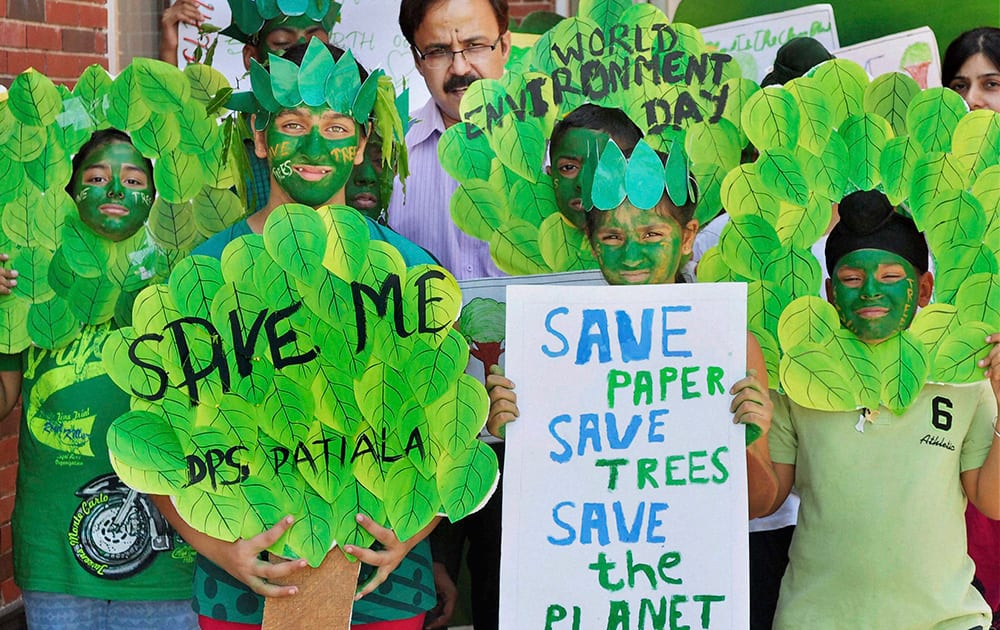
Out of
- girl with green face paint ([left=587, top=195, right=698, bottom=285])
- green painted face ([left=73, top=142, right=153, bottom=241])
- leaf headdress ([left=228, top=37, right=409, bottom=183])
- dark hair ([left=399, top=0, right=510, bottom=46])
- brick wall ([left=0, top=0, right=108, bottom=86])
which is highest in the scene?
brick wall ([left=0, top=0, right=108, bottom=86])

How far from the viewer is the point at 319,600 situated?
2.30 meters

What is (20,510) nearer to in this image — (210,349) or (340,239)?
(210,349)

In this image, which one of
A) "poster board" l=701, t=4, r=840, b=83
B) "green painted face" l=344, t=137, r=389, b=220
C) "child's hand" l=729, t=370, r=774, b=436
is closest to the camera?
"child's hand" l=729, t=370, r=774, b=436

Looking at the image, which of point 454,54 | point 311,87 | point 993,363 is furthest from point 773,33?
point 311,87

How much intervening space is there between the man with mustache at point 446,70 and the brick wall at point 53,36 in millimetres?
1590

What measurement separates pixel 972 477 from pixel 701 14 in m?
2.13

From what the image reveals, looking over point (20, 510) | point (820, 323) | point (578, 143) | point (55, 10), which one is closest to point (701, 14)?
point (578, 143)

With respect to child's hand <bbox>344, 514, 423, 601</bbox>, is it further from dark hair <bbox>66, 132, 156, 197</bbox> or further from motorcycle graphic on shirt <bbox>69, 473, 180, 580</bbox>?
dark hair <bbox>66, 132, 156, 197</bbox>

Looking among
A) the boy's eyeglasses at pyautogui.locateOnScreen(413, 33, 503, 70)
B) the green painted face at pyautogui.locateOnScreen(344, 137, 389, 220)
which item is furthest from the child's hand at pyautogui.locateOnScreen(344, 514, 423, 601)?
the boy's eyeglasses at pyautogui.locateOnScreen(413, 33, 503, 70)

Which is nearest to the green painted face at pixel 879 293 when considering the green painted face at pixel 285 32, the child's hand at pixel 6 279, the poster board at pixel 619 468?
the poster board at pixel 619 468

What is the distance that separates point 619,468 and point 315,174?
2.72 ft

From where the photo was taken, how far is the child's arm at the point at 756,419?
2344mm

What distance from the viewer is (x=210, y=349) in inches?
88.9

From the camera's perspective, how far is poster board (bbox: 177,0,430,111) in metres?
3.70
